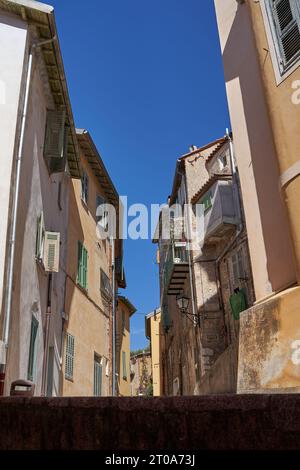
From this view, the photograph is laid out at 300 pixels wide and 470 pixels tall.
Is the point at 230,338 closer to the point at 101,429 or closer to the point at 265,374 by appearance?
the point at 265,374

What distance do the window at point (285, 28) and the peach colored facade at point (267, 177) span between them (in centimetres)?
2

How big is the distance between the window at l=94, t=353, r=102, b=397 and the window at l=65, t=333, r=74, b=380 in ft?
9.05

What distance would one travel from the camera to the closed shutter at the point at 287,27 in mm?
7523

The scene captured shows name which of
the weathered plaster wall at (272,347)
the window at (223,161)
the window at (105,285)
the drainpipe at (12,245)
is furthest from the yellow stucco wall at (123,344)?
the weathered plaster wall at (272,347)

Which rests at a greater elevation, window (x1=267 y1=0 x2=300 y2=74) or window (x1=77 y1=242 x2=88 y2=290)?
window (x1=267 y1=0 x2=300 y2=74)

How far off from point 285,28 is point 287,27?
45 mm

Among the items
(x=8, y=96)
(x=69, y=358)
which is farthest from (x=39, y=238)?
(x=69, y=358)

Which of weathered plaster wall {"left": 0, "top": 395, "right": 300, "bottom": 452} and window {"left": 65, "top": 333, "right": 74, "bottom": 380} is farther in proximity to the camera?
window {"left": 65, "top": 333, "right": 74, "bottom": 380}

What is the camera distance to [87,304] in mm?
15109

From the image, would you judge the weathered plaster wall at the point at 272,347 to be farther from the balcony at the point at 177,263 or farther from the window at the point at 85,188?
the balcony at the point at 177,263

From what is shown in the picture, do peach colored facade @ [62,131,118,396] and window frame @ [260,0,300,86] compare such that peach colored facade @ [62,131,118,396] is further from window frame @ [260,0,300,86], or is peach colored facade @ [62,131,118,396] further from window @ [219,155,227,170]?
window frame @ [260,0,300,86]

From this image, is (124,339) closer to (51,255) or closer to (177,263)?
(177,263)

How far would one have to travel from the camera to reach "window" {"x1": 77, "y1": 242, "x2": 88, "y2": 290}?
14406mm

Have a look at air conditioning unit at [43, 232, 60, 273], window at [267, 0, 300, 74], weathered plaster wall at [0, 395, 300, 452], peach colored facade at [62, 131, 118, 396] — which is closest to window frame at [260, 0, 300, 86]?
window at [267, 0, 300, 74]
